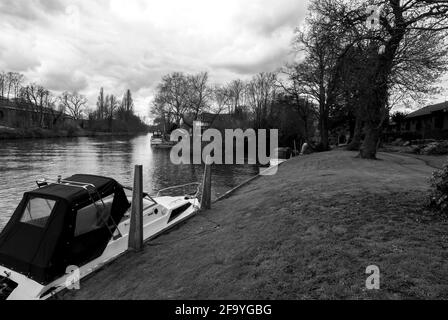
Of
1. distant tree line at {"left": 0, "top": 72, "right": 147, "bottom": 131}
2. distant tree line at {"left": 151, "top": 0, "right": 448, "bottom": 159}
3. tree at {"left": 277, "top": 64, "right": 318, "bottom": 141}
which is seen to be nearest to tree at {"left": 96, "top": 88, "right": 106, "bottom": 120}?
distant tree line at {"left": 0, "top": 72, "right": 147, "bottom": 131}

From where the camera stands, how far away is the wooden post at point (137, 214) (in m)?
5.87

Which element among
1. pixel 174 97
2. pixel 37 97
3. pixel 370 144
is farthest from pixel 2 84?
pixel 370 144

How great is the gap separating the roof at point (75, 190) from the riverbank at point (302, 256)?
5.05ft

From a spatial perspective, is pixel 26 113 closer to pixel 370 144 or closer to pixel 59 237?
pixel 370 144

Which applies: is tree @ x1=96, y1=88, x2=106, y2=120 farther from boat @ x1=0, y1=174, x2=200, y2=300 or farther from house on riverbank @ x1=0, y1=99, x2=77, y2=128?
boat @ x1=0, y1=174, x2=200, y2=300

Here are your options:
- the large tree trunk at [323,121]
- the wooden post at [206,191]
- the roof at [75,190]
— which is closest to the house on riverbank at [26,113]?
the large tree trunk at [323,121]

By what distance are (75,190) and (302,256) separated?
4539 millimetres

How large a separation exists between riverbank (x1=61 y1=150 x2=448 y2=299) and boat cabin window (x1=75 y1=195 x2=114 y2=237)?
2.91 feet

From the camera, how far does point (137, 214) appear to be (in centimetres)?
602

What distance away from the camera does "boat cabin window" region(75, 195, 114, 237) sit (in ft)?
17.8
